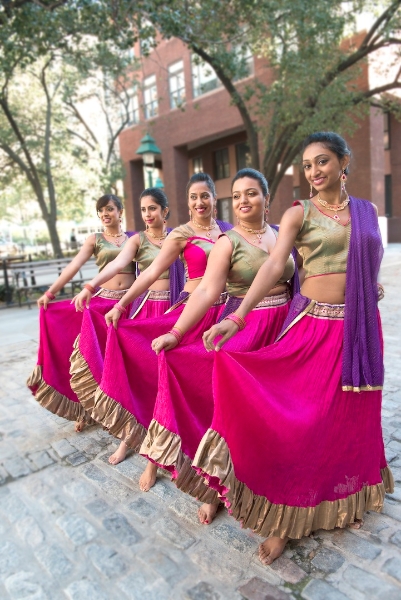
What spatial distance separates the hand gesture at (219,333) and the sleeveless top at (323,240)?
533 millimetres

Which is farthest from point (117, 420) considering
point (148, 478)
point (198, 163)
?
point (198, 163)

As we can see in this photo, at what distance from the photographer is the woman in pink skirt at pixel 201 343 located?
2.35m

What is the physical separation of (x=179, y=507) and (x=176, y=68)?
22.5m

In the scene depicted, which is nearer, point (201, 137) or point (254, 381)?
point (254, 381)

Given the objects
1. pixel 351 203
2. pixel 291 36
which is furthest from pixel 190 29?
pixel 351 203

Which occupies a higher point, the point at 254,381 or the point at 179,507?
the point at 254,381

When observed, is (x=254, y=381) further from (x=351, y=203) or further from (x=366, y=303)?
(x=351, y=203)

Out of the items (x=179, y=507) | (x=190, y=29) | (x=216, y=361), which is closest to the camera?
(x=216, y=361)

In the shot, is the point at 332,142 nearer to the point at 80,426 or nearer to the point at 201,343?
the point at 201,343

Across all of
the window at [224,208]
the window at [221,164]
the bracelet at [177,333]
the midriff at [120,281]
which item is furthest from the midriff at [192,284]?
the window at [221,164]

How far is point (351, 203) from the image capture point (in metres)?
2.22

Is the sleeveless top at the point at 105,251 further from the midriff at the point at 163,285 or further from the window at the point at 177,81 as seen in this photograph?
the window at the point at 177,81

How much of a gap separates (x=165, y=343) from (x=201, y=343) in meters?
0.29

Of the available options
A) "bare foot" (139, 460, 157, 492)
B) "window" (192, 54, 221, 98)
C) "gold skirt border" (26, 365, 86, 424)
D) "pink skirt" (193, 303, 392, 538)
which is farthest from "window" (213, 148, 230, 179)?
"pink skirt" (193, 303, 392, 538)
